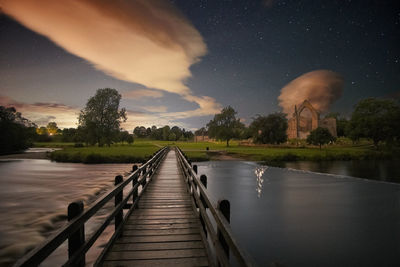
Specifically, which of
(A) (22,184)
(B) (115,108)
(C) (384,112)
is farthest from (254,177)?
(B) (115,108)

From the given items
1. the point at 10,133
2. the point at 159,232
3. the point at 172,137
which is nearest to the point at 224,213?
the point at 159,232

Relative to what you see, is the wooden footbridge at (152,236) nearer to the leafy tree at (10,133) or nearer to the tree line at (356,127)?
the tree line at (356,127)

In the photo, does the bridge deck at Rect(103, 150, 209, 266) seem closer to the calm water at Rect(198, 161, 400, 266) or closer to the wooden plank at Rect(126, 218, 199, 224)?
the wooden plank at Rect(126, 218, 199, 224)

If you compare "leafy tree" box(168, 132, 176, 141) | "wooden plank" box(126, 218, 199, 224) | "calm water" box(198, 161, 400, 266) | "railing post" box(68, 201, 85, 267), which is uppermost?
"leafy tree" box(168, 132, 176, 141)

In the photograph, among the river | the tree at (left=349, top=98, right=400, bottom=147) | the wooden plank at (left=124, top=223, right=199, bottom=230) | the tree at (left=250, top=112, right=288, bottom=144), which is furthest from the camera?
the tree at (left=250, top=112, right=288, bottom=144)

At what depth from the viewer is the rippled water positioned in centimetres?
1036

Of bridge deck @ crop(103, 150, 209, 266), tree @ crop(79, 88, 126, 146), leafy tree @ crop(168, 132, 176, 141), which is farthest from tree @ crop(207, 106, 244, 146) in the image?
leafy tree @ crop(168, 132, 176, 141)

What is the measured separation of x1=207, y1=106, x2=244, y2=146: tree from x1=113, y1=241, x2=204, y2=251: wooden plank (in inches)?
2681

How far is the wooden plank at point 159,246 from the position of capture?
450 centimetres

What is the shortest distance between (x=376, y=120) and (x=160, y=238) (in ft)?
183

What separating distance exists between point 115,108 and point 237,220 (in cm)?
6082

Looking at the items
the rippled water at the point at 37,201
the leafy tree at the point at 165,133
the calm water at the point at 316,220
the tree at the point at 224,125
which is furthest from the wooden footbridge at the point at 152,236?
the leafy tree at the point at 165,133

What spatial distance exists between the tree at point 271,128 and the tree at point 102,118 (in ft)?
132

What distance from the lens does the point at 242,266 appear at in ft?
6.29
